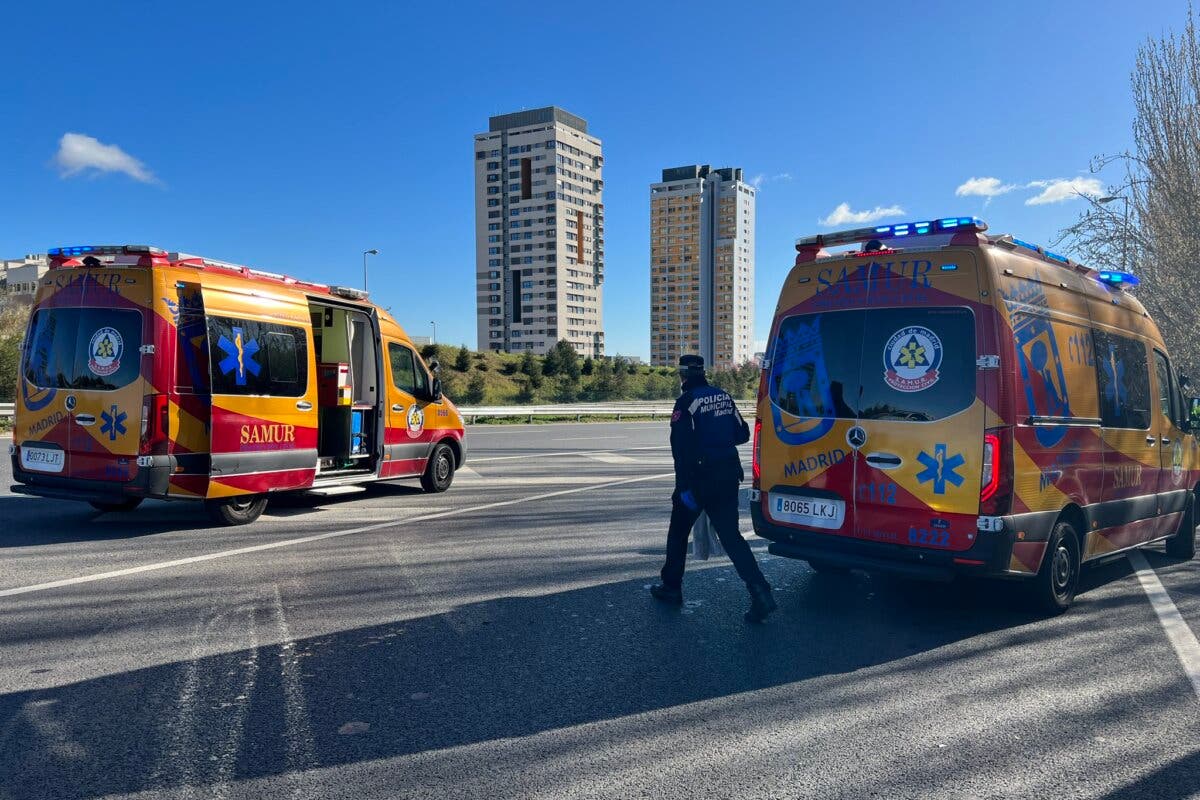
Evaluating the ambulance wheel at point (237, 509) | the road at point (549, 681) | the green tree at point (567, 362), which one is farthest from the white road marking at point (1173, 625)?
→ the green tree at point (567, 362)

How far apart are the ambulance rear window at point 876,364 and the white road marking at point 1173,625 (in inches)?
73.8

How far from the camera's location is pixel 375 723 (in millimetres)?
3613

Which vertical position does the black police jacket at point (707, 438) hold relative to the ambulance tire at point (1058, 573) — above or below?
above

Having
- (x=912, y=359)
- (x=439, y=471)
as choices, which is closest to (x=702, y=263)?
(x=439, y=471)

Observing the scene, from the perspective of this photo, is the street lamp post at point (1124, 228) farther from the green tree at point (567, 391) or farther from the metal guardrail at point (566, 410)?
the green tree at point (567, 391)

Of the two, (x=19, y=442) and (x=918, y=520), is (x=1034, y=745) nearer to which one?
(x=918, y=520)

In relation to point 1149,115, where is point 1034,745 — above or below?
below

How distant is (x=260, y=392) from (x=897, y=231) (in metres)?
6.48

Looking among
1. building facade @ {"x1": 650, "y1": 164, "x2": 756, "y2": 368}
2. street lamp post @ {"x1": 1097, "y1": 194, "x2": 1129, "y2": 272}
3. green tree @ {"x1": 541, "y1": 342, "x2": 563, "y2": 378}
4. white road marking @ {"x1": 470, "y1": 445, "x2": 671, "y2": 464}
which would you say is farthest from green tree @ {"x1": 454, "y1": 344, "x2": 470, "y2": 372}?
building facade @ {"x1": 650, "y1": 164, "x2": 756, "y2": 368}

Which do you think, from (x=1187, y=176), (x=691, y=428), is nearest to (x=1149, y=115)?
(x=1187, y=176)

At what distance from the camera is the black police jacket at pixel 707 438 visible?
18.0 ft

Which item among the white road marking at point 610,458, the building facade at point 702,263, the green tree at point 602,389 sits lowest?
the white road marking at point 610,458

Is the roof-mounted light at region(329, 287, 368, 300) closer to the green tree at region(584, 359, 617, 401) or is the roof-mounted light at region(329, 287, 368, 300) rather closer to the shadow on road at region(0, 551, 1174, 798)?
the shadow on road at region(0, 551, 1174, 798)

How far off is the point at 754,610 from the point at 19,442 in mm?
7701
